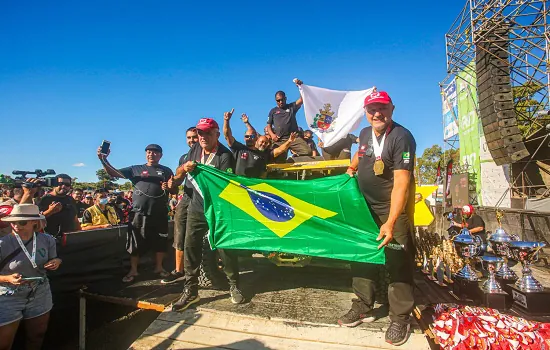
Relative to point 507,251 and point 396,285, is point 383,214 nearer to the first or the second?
point 396,285

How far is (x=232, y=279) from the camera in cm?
398

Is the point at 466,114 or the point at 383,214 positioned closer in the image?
the point at 383,214

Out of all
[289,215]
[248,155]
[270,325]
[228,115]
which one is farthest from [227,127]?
[270,325]

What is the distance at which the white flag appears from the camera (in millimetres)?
6598

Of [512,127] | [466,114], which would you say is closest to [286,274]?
[512,127]

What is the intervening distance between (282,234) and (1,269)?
3.12 m

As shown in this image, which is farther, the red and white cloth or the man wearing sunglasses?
the man wearing sunglasses

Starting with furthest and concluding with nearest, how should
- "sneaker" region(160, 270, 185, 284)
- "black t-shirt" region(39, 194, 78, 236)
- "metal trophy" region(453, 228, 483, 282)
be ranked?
"black t-shirt" region(39, 194, 78, 236), "sneaker" region(160, 270, 185, 284), "metal trophy" region(453, 228, 483, 282)

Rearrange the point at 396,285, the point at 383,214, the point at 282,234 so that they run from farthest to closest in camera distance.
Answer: the point at 282,234 < the point at 383,214 < the point at 396,285

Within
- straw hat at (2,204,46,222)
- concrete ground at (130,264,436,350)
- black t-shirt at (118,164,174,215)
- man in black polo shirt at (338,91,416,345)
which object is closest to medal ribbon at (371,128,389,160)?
man in black polo shirt at (338,91,416,345)

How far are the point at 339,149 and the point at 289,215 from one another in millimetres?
3553

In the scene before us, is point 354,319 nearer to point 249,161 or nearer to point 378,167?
point 378,167

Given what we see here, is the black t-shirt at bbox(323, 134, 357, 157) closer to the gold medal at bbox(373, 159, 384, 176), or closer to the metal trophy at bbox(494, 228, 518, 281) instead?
the metal trophy at bbox(494, 228, 518, 281)

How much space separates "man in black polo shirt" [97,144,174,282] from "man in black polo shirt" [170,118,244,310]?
1269 millimetres
